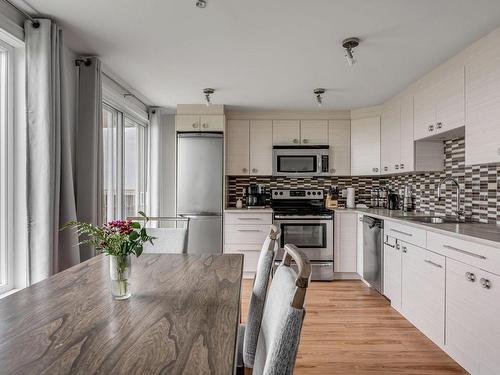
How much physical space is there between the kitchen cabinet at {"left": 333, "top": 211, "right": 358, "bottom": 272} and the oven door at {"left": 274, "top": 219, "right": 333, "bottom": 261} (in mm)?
79

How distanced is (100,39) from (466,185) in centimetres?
334

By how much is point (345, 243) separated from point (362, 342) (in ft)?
5.95

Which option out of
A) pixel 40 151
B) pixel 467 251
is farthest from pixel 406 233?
pixel 40 151

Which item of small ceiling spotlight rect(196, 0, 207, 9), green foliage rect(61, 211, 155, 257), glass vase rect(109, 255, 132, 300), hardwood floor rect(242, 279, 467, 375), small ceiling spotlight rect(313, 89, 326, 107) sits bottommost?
hardwood floor rect(242, 279, 467, 375)

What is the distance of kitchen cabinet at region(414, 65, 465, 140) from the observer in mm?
2607

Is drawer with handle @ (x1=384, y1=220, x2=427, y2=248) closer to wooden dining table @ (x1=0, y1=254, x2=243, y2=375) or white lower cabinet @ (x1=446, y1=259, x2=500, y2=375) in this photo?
white lower cabinet @ (x1=446, y1=259, x2=500, y2=375)

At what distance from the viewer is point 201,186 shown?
4.33 metres

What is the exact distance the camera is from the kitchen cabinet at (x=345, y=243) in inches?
165

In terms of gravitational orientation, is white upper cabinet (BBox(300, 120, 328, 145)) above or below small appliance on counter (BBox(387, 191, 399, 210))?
above

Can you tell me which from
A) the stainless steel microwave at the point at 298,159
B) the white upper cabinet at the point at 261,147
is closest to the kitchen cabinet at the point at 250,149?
the white upper cabinet at the point at 261,147

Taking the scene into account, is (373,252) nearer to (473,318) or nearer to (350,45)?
(473,318)

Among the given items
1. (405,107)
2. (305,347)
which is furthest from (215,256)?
(405,107)

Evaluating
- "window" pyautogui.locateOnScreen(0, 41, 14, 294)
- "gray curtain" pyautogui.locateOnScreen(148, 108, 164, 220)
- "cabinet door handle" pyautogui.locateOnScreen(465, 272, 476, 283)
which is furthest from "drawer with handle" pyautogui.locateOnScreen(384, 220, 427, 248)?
"gray curtain" pyautogui.locateOnScreen(148, 108, 164, 220)

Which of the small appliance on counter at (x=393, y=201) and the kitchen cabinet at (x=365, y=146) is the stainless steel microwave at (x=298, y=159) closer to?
the kitchen cabinet at (x=365, y=146)
